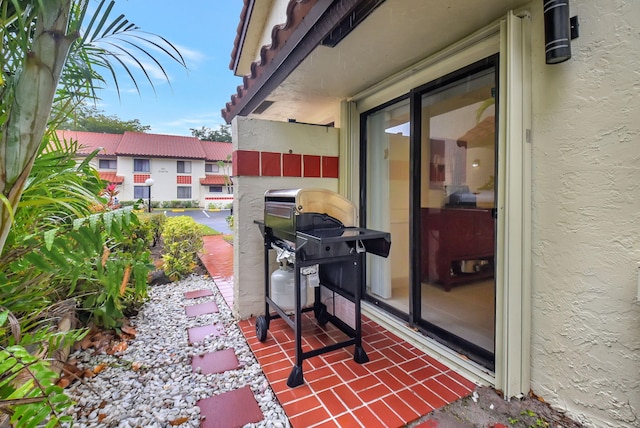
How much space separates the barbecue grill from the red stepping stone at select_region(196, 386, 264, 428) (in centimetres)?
35

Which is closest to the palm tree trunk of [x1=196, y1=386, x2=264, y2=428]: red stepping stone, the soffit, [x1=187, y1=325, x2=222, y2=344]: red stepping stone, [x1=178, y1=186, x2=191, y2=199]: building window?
[x1=196, y1=386, x2=264, y2=428]: red stepping stone

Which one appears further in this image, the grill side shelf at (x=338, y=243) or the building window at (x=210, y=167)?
the building window at (x=210, y=167)

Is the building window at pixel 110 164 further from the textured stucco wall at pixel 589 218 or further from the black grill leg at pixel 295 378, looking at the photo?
the textured stucco wall at pixel 589 218

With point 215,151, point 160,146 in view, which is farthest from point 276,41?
point 215,151

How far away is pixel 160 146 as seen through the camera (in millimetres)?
28859

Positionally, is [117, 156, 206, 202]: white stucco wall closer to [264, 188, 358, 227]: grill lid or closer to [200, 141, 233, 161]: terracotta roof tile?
[200, 141, 233, 161]: terracotta roof tile

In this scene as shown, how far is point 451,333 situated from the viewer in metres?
2.82

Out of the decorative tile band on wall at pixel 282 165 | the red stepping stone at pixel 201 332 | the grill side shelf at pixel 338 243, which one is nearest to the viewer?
the grill side shelf at pixel 338 243

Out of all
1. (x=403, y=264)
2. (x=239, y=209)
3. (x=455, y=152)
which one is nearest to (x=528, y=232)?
(x=455, y=152)

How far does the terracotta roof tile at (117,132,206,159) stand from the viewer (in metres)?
26.9

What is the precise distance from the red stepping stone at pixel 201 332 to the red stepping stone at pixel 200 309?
0.42m

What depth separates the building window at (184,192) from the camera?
30062 millimetres

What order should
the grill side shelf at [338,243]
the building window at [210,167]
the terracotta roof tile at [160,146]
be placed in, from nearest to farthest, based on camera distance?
the grill side shelf at [338,243] → the terracotta roof tile at [160,146] → the building window at [210,167]

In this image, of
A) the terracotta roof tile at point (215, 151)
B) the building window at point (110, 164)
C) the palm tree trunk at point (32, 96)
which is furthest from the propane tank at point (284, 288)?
the terracotta roof tile at point (215, 151)
